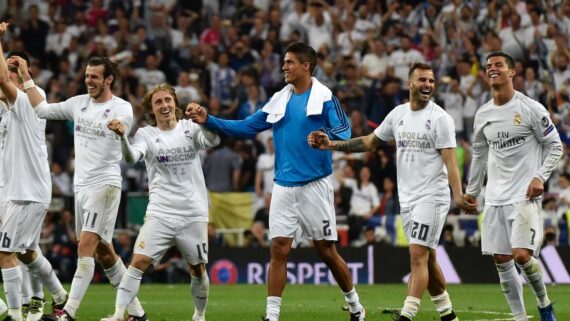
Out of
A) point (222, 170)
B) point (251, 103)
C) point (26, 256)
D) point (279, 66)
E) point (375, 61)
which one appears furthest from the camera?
point (279, 66)

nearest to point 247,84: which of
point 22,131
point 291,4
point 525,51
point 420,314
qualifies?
point 291,4

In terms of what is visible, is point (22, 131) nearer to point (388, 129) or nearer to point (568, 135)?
point (388, 129)

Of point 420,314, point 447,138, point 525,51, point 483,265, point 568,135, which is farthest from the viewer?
point 525,51

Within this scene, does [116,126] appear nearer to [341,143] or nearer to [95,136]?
[95,136]

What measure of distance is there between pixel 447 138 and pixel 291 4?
17890 millimetres

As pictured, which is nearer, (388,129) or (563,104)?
(388,129)

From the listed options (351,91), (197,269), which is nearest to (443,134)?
(197,269)

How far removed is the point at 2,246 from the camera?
12984 millimetres

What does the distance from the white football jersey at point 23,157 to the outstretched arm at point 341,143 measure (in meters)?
3.14

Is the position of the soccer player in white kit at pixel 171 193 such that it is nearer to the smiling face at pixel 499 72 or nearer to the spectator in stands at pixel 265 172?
the smiling face at pixel 499 72

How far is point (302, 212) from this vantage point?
1284 centimetres

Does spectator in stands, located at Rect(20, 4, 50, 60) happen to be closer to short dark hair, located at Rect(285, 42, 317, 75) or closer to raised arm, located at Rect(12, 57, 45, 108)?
raised arm, located at Rect(12, 57, 45, 108)

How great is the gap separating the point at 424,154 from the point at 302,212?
1.42m

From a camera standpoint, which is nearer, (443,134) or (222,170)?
(443,134)
